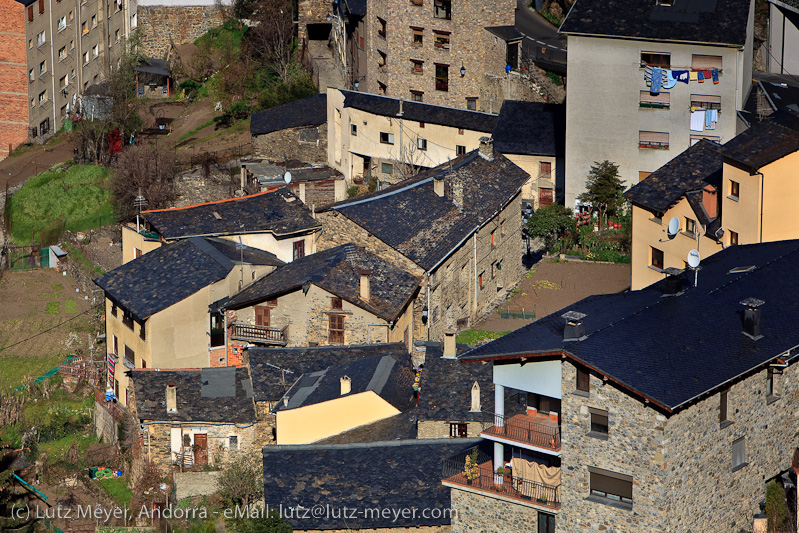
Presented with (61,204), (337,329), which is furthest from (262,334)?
(61,204)

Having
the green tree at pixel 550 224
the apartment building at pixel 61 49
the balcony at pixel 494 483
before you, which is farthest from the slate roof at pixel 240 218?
the apartment building at pixel 61 49

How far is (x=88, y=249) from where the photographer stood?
256 feet

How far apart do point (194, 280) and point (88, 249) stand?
1901cm

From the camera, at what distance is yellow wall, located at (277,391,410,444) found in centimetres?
5250

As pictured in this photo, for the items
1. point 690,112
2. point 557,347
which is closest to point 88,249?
point 690,112

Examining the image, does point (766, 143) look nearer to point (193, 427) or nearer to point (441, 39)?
point (193, 427)

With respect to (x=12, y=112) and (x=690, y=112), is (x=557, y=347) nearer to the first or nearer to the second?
(x=690, y=112)

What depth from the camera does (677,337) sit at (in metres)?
44.1

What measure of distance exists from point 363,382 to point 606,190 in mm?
20059

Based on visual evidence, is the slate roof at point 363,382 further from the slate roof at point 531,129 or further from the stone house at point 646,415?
the slate roof at point 531,129

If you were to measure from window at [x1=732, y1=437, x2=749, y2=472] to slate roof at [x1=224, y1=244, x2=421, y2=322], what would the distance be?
1713 cm

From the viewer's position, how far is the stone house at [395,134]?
248 feet

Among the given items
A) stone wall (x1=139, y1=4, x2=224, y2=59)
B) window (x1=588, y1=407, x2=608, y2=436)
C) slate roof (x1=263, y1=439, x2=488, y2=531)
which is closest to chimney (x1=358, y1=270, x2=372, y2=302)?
slate roof (x1=263, y1=439, x2=488, y2=531)

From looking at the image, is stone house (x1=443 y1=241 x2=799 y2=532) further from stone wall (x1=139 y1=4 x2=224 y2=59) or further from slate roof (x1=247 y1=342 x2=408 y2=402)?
stone wall (x1=139 y1=4 x2=224 y2=59)
